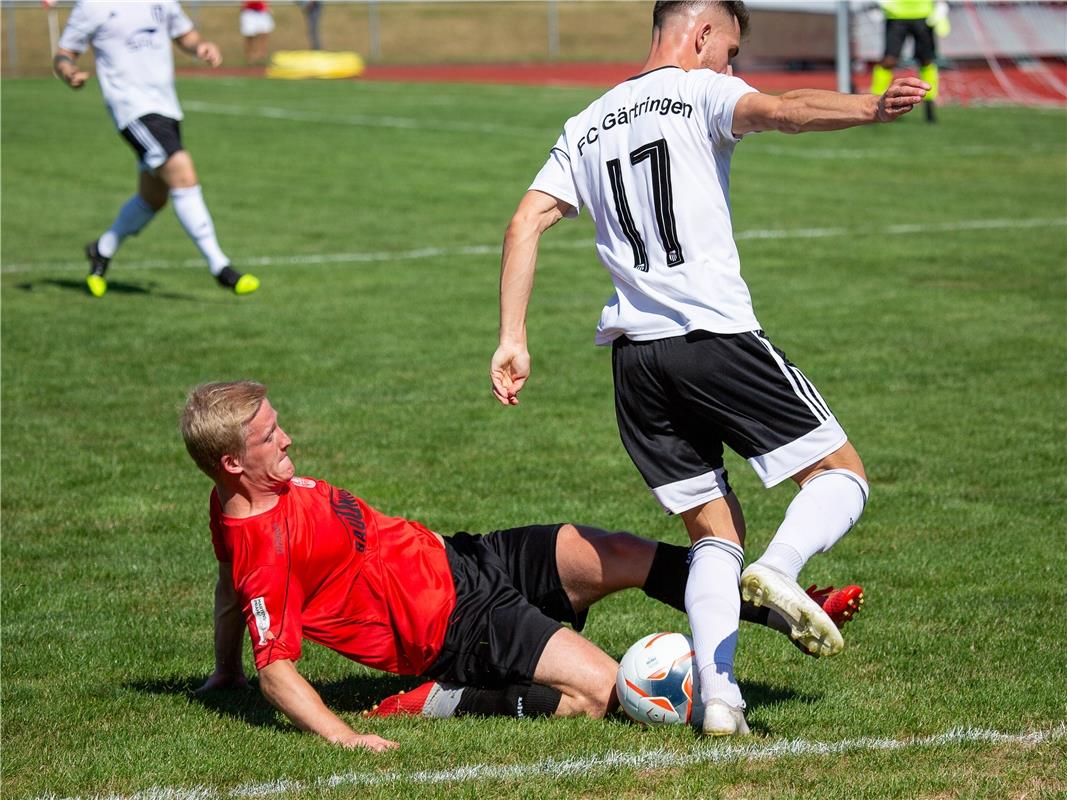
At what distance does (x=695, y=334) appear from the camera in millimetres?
4277

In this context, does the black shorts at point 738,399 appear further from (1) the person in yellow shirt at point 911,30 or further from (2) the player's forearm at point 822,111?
(1) the person in yellow shirt at point 911,30

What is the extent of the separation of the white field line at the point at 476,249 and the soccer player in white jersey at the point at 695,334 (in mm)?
9365

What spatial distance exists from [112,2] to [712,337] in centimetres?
886

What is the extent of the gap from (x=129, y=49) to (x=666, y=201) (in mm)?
8513

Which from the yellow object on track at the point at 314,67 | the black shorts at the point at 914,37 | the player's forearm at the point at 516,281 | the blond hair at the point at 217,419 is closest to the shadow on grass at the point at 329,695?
the blond hair at the point at 217,419

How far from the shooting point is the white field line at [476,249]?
44.3 feet

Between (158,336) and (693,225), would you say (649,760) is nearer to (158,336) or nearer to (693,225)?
(693,225)

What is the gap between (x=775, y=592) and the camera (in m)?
3.81

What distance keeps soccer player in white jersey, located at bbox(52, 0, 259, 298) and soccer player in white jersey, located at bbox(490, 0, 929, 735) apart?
7.80 metres

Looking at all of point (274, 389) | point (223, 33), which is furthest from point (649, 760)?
point (223, 33)

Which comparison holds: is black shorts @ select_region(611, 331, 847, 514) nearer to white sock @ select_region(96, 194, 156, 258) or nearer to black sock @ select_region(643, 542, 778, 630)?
black sock @ select_region(643, 542, 778, 630)

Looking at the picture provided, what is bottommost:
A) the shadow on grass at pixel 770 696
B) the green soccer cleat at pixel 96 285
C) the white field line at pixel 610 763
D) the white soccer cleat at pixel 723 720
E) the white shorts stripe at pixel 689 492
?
the green soccer cleat at pixel 96 285

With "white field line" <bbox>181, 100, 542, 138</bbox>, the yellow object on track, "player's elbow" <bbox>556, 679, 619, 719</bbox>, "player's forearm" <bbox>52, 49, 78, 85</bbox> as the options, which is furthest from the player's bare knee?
the yellow object on track

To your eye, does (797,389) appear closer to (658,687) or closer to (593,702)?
(658,687)
